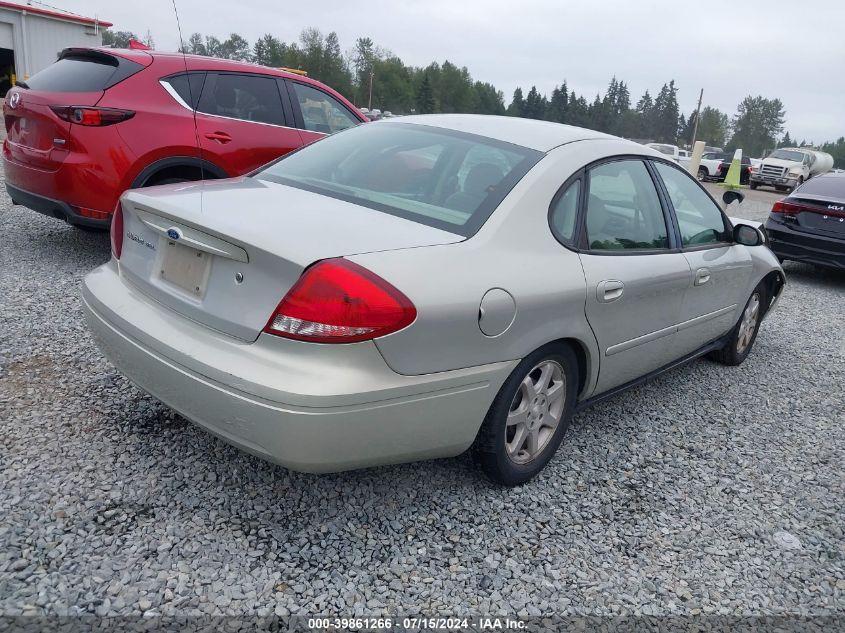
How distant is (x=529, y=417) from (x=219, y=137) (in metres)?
3.83

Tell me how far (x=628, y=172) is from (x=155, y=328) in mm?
2384

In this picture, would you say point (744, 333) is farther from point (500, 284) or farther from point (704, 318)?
point (500, 284)

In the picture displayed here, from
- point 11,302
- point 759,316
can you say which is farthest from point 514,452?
point 11,302

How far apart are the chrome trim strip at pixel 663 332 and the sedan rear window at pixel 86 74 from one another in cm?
407

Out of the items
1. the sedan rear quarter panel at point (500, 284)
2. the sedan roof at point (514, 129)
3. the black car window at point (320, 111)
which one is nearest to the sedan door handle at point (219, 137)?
the black car window at point (320, 111)

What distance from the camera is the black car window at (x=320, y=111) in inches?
244

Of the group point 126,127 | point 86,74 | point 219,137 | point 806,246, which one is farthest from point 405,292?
point 806,246

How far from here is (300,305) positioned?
7.09ft

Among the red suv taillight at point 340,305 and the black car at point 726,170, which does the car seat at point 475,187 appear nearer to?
the red suv taillight at point 340,305

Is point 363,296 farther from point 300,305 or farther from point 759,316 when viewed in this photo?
point 759,316

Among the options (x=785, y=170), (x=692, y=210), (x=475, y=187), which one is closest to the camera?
(x=475, y=187)

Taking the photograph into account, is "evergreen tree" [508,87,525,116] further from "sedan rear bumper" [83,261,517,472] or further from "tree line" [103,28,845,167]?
→ "sedan rear bumper" [83,261,517,472]

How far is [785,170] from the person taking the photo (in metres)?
30.4

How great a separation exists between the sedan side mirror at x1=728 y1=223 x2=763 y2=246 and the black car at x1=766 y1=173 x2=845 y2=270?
4.79 m
